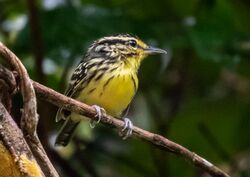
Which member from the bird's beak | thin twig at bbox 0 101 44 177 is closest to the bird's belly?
the bird's beak

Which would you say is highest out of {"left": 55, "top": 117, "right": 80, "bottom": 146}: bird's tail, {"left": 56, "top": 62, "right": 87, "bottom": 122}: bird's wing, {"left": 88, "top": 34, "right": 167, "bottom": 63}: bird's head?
{"left": 88, "top": 34, "right": 167, "bottom": 63}: bird's head

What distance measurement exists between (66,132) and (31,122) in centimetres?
234

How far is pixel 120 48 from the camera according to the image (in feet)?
14.0

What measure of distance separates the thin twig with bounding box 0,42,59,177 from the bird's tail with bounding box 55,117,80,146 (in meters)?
2.17

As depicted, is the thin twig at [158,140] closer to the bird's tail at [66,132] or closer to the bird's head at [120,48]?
the bird's tail at [66,132]

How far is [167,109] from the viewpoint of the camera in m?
Answer: 4.82

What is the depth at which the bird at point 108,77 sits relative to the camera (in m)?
3.88

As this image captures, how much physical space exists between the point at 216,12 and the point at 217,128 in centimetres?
69

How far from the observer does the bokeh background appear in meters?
3.95

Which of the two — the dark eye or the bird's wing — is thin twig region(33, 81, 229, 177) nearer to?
the bird's wing

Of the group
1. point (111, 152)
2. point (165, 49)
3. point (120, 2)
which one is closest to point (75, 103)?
point (165, 49)

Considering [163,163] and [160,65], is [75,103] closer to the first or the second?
[163,163]

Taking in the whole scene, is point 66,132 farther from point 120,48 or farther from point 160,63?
point 160,63

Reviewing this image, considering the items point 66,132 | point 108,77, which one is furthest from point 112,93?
point 66,132
